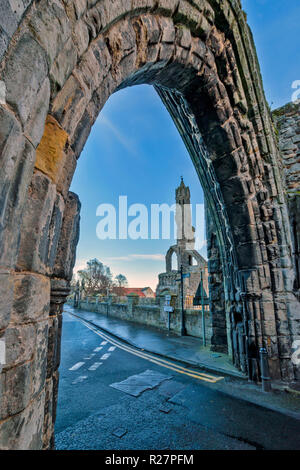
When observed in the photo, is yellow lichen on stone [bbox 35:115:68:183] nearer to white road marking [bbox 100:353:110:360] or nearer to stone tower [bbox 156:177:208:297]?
white road marking [bbox 100:353:110:360]

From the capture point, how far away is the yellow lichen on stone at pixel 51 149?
4.56ft

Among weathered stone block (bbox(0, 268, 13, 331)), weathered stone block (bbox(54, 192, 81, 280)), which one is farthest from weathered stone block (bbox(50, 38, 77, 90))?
weathered stone block (bbox(0, 268, 13, 331))

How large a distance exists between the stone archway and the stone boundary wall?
4.85 meters

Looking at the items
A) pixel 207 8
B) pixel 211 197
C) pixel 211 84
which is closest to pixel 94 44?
pixel 207 8

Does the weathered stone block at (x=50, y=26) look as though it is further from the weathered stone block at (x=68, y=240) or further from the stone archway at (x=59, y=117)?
the weathered stone block at (x=68, y=240)

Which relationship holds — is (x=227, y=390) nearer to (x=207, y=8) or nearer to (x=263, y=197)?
(x=263, y=197)

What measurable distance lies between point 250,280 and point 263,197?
1.99 m

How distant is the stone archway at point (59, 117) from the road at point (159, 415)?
151 centimetres

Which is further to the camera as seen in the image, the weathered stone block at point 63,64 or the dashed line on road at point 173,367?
the dashed line on road at point 173,367

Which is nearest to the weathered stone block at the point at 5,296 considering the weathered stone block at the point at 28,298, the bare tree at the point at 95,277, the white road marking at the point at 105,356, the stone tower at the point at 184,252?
the weathered stone block at the point at 28,298

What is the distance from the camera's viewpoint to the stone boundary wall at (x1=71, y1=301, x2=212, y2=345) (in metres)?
9.49
